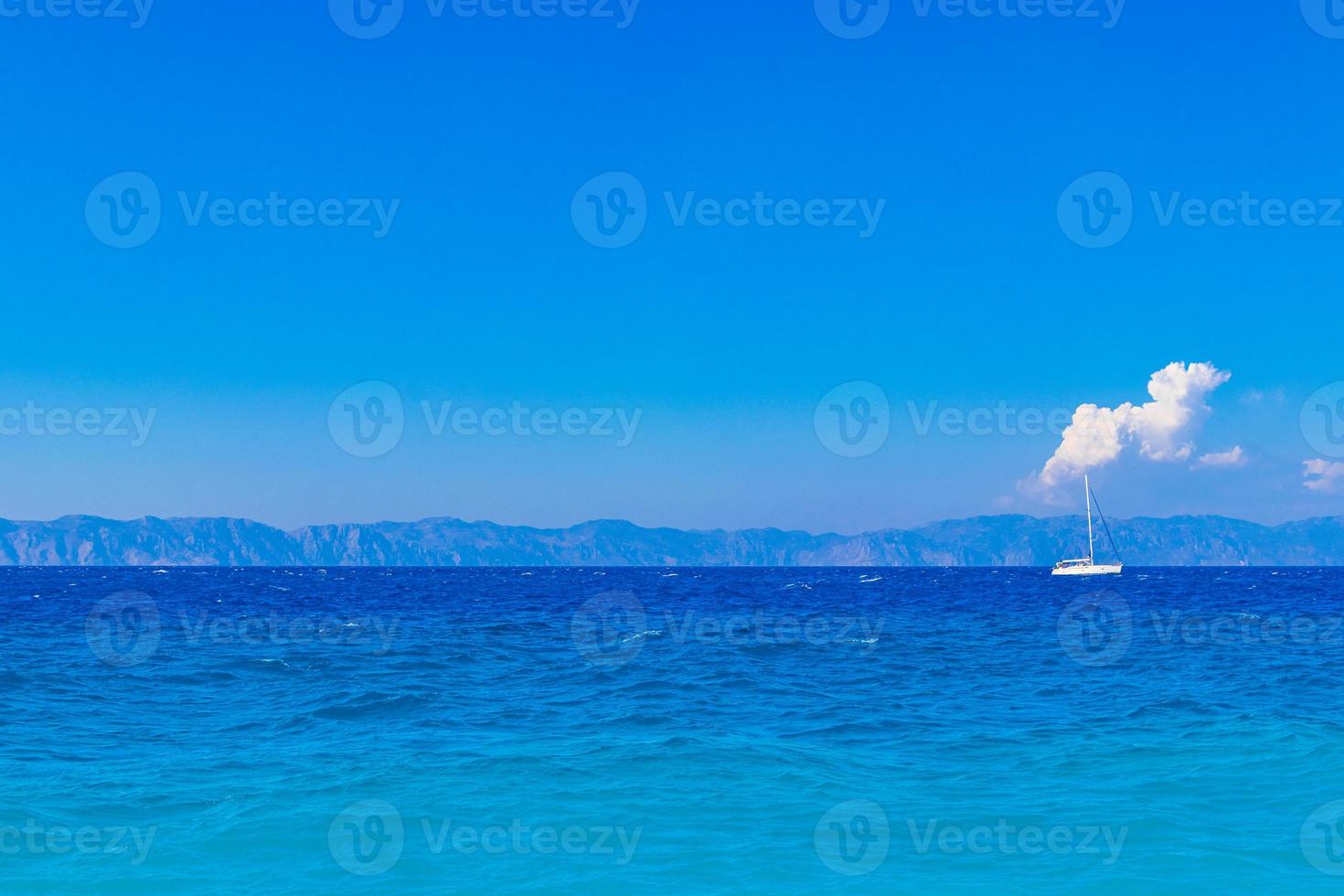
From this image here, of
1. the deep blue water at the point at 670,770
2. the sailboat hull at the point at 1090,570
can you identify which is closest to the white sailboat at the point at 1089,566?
the sailboat hull at the point at 1090,570

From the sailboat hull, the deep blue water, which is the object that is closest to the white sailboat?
the sailboat hull

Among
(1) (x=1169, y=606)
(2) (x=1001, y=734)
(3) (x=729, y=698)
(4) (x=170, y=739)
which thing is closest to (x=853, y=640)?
(3) (x=729, y=698)

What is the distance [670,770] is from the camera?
771 inches

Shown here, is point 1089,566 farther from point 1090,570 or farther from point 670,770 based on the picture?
point 670,770

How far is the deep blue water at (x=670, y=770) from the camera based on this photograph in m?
14.4

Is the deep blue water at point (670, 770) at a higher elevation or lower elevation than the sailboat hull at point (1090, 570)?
lower

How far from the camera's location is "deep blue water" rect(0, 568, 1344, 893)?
14.4 meters

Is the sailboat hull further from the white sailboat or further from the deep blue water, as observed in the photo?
the deep blue water

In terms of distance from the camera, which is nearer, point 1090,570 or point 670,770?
point 670,770

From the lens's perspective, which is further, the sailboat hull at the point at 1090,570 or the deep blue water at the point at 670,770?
the sailboat hull at the point at 1090,570

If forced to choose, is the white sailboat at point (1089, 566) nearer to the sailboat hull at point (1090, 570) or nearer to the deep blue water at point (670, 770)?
the sailboat hull at point (1090, 570)

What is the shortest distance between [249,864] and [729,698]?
632 inches

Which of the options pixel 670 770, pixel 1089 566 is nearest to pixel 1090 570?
pixel 1089 566

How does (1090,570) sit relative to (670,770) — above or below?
above
